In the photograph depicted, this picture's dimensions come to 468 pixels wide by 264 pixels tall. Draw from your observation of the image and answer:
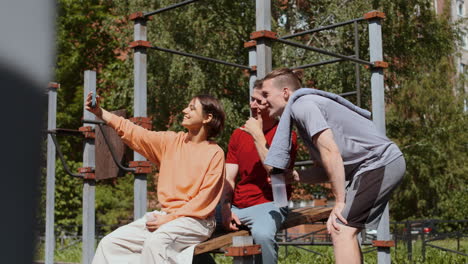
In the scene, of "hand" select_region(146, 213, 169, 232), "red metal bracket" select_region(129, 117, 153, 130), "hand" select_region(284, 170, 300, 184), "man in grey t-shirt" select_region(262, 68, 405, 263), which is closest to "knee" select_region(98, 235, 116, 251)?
"hand" select_region(146, 213, 169, 232)

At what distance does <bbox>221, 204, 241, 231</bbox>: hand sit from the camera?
383 cm

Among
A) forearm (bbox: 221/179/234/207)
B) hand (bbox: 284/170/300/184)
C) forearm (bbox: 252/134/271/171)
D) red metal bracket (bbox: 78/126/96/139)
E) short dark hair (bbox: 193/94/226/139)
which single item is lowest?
forearm (bbox: 221/179/234/207)

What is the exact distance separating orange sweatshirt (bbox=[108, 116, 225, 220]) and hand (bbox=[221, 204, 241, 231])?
0.67 feet

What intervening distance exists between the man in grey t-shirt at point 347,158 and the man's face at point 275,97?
0.58 feet

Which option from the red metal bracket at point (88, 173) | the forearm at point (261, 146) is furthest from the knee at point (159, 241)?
the red metal bracket at point (88, 173)

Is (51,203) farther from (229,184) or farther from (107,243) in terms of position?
(107,243)

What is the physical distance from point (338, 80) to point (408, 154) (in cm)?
516

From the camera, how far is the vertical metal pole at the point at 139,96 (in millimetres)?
5695

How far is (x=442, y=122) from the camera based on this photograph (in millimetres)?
21078

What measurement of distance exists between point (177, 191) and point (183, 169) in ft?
0.40

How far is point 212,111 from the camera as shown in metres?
3.77

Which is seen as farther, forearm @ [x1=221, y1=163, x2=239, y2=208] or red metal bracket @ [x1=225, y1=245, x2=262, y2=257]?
forearm @ [x1=221, y1=163, x2=239, y2=208]

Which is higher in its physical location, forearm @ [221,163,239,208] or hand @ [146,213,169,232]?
forearm @ [221,163,239,208]

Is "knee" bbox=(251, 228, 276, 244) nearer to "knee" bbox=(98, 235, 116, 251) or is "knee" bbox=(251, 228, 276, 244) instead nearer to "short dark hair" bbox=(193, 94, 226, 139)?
"short dark hair" bbox=(193, 94, 226, 139)
